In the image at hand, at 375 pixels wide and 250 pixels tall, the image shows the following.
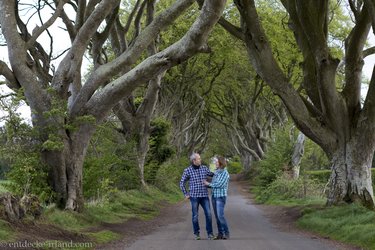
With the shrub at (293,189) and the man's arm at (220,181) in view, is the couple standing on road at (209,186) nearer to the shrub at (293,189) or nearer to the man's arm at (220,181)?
the man's arm at (220,181)

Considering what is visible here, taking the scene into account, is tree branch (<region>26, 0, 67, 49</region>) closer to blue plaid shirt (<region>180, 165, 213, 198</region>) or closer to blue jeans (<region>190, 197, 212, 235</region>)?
blue plaid shirt (<region>180, 165, 213, 198</region>)

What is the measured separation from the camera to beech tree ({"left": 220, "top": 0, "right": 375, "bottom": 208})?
614 inches

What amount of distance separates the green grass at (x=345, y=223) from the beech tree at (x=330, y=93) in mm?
1162

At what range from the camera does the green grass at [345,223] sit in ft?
35.8

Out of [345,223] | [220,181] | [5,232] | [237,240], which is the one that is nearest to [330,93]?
[345,223]

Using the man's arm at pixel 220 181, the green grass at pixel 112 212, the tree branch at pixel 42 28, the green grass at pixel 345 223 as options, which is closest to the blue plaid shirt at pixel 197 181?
the man's arm at pixel 220 181

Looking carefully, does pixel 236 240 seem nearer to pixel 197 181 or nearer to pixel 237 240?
pixel 237 240

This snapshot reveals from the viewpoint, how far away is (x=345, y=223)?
12.9 meters

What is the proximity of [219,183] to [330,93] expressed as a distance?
616cm

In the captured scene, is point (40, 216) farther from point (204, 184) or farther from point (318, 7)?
point (318, 7)

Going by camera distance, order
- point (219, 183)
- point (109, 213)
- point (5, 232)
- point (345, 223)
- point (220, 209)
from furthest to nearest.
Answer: point (109, 213) < point (345, 223) < point (220, 209) < point (219, 183) < point (5, 232)

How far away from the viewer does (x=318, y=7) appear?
1569 centimetres

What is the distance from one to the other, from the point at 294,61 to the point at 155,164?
1150 centimetres

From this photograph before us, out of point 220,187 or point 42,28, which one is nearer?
point 220,187
